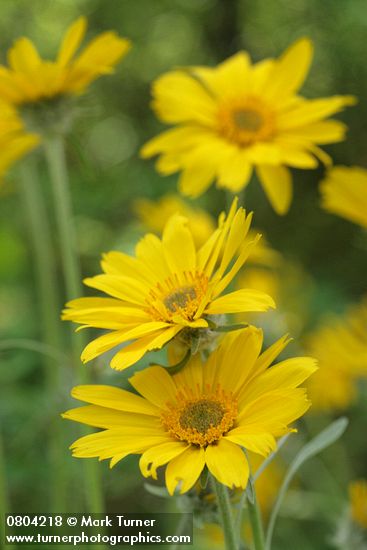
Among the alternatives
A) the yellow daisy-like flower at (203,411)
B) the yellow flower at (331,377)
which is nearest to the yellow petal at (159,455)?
the yellow daisy-like flower at (203,411)

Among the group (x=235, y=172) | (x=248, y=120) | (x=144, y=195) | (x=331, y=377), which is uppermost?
(x=144, y=195)

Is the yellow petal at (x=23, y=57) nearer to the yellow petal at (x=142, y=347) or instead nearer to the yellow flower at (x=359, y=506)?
the yellow petal at (x=142, y=347)

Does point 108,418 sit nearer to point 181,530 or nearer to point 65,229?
point 181,530

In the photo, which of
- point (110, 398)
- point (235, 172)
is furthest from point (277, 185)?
point (110, 398)

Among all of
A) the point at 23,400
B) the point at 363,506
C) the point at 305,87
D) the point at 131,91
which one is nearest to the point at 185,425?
the point at 363,506

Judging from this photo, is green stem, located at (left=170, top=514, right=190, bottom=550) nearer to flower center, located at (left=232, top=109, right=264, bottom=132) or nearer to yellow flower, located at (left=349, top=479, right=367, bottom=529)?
yellow flower, located at (left=349, top=479, right=367, bottom=529)

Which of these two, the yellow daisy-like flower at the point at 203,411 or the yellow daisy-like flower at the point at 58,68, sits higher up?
the yellow daisy-like flower at the point at 58,68
